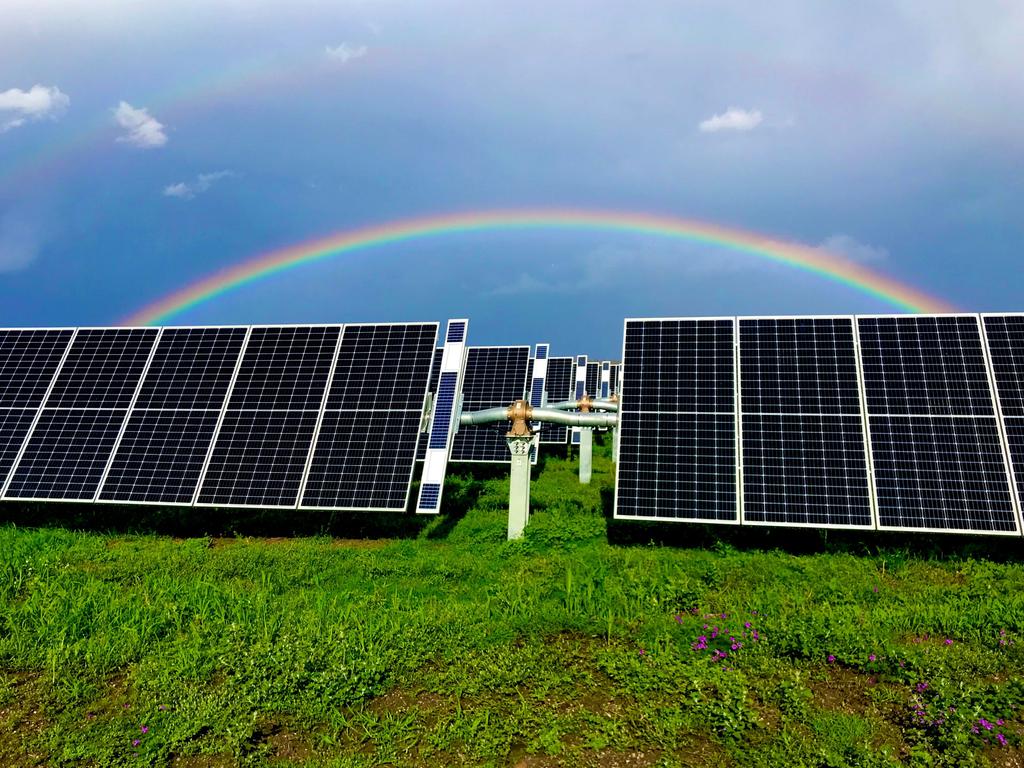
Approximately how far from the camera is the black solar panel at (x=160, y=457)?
1354cm

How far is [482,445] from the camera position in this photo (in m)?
22.9

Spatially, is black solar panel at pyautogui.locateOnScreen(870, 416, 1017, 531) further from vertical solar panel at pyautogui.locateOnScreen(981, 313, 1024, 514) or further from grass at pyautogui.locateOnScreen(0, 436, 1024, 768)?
grass at pyautogui.locateOnScreen(0, 436, 1024, 768)

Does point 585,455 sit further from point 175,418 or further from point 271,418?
point 175,418

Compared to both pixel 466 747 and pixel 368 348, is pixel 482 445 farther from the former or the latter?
pixel 466 747

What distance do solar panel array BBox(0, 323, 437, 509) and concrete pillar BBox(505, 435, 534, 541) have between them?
2.44 metres

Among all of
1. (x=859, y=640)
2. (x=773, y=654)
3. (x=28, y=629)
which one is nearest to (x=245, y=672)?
(x=28, y=629)

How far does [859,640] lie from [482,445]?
16.4 m

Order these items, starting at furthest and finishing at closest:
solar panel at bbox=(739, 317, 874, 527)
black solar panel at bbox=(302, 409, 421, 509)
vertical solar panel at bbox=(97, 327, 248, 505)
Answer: vertical solar panel at bbox=(97, 327, 248, 505)
black solar panel at bbox=(302, 409, 421, 509)
solar panel at bbox=(739, 317, 874, 527)

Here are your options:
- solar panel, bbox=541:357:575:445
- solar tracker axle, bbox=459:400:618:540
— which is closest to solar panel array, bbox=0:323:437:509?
solar tracker axle, bbox=459:400:618:540

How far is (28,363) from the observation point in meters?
17.0

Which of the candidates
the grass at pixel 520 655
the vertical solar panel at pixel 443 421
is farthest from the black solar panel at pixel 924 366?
the vertical solar panel at pixel 443 421

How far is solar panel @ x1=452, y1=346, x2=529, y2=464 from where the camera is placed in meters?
22.7

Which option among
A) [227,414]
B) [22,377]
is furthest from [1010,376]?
[22,377]

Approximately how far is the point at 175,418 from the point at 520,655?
39.3ft
